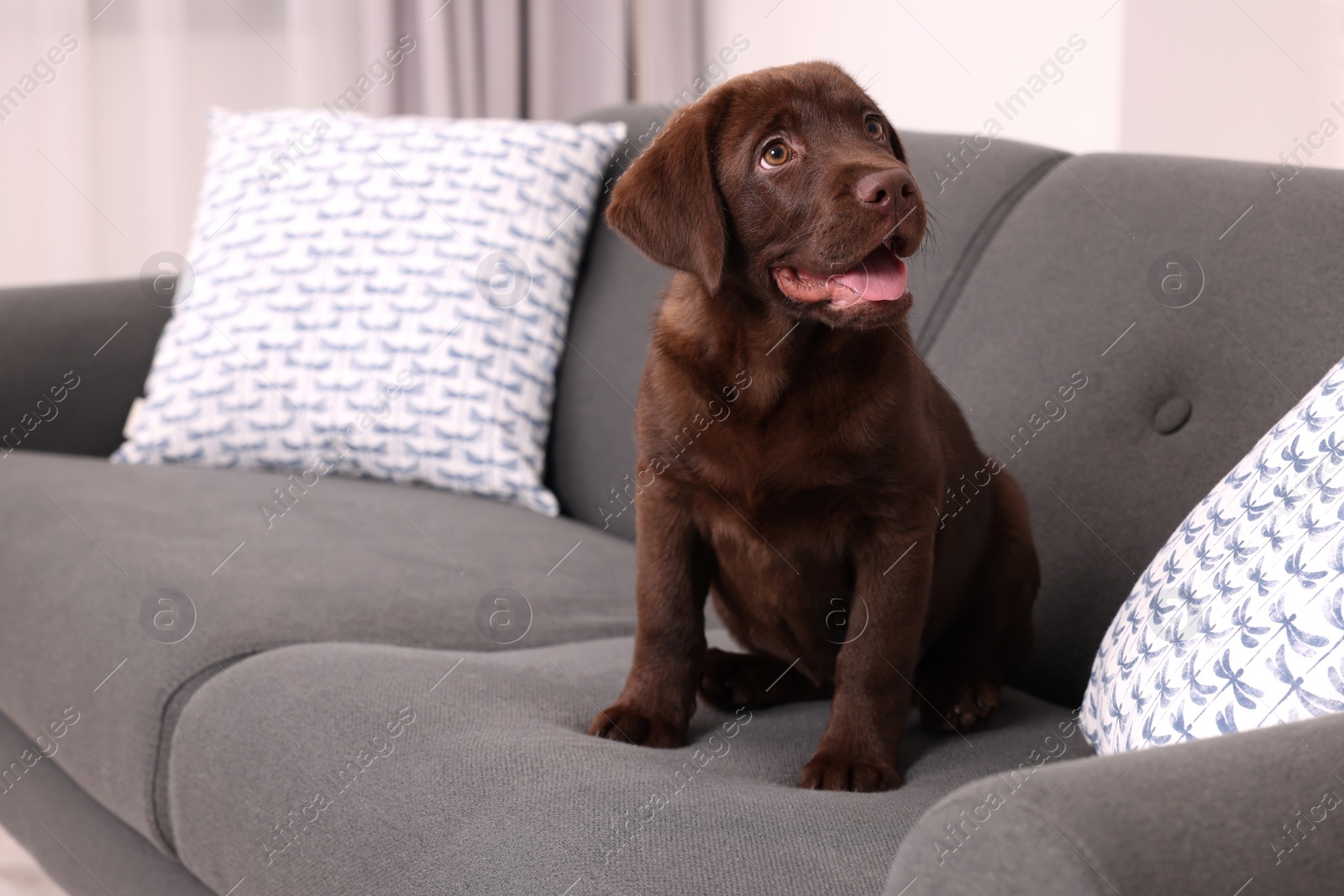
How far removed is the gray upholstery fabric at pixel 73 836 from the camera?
5.47 feet

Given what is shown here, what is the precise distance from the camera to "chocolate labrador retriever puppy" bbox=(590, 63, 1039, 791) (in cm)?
120

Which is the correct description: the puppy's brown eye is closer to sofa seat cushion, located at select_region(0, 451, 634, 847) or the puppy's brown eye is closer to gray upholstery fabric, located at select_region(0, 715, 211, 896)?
sofa seat cushion, located at select_region(0, 451, 634, 847)

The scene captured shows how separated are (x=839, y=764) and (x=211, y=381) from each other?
164 centimetres

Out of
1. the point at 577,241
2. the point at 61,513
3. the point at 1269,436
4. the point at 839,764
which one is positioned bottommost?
the point at 61,513

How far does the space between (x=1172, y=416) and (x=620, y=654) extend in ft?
2.49

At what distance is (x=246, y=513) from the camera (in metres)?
2.06

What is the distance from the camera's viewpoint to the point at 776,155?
126cm

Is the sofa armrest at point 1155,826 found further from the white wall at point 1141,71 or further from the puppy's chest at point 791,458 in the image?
the white wall at point 1141,71

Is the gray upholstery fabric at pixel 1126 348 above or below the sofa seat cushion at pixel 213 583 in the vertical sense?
above

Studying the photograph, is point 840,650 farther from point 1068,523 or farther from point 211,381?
point 211,381

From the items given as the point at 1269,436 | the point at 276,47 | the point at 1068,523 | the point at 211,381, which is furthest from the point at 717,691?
the point at 276,47

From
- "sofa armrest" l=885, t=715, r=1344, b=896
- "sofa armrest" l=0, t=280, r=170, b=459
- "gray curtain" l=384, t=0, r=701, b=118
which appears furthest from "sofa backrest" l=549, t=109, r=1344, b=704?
"gray curtain" l=384, t=0, r=701, b=118

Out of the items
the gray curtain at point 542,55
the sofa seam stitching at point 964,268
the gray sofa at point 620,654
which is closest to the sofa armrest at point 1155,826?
the gray sofa at point 620,654

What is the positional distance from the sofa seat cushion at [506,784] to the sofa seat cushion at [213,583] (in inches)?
4.1
